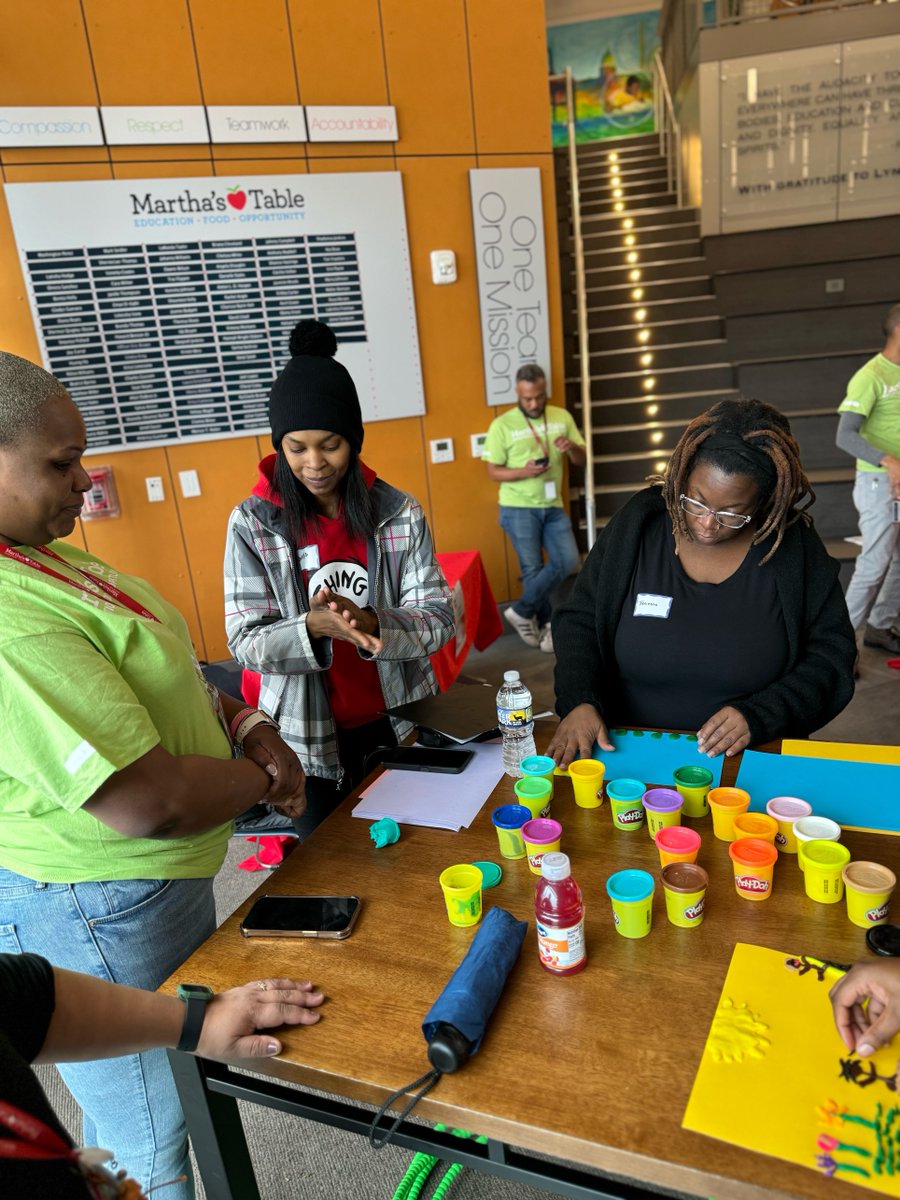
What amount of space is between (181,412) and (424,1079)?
4050mm

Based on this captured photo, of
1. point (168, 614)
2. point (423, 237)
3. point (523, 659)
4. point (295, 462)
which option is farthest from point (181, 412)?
point (168, 614)

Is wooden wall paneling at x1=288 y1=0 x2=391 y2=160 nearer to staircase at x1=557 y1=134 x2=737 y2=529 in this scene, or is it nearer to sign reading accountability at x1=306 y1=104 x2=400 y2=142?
sign reading accountability at x1=306 y1=104 x2=400 y2=142

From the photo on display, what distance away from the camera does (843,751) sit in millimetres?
1572

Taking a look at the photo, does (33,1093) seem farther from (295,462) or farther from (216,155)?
(216,155)

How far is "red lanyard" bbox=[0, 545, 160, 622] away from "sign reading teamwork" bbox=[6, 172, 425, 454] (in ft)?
11.1

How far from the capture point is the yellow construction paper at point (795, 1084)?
31.5 inches

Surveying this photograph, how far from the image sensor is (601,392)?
6312 millimetres

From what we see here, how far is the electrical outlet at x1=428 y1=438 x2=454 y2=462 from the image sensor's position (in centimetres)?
484

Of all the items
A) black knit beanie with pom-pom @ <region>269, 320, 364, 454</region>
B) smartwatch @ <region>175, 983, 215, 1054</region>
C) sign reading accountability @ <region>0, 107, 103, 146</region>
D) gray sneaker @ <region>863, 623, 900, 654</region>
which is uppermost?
sign reading accountability @ <region>0, 107, 103, 146</region>

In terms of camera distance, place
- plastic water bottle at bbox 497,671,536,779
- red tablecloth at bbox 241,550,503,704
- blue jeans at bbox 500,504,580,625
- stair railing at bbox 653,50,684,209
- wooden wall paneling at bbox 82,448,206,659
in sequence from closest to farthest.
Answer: plastic water bottle at bbox 497,671,536,779 → red tablecloth at bbox 241,550,503,704 → wooden wall paneling at bbox 82,448,206,659 → blue jeans at bbox 500,504,580,625 → stair railing at bbox 653,50,684,209

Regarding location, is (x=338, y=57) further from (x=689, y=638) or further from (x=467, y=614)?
(x=689, y=638)

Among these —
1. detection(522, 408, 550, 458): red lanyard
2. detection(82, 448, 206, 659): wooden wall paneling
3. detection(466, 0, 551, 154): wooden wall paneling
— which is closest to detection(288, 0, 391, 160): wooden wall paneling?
detection(466, 0, 551, 154): wooden wall paneling

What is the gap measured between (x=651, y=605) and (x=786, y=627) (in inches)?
11.7

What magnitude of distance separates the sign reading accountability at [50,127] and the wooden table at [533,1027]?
13.2ft
